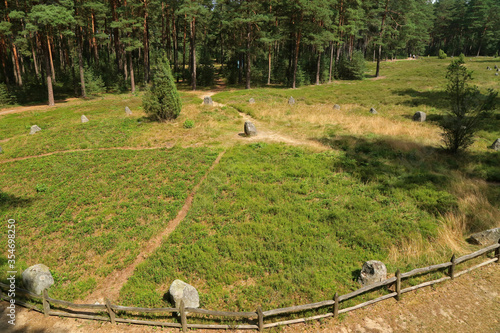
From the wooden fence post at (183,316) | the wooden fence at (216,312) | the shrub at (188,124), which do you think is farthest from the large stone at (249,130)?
the wooden fence post at (183,316)

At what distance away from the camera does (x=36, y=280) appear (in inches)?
368

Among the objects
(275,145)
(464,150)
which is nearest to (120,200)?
(275,145)

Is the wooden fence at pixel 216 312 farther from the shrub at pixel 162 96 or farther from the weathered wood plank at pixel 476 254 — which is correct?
the shrub at pixel 162 96

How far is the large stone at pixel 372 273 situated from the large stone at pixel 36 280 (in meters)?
11.1

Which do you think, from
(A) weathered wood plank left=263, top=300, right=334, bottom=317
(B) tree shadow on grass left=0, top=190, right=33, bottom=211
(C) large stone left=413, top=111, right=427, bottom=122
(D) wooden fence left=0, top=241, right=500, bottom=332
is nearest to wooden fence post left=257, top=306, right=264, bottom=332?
(D) wooden fence left=0, top=241, right=500, bottom=332

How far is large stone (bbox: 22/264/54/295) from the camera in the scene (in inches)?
368

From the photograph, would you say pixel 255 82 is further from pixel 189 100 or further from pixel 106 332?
pixel 106 332

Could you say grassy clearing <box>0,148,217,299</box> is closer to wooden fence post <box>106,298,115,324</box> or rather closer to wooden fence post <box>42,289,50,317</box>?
wooden fence post <box>42,289,50,317</box>

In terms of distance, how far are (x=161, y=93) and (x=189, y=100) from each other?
11.2 meters

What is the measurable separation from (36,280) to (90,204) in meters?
4.71

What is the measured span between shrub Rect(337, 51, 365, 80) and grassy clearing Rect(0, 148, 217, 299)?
44233 mm

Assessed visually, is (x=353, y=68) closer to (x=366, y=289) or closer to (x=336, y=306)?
(x=366, y=289)

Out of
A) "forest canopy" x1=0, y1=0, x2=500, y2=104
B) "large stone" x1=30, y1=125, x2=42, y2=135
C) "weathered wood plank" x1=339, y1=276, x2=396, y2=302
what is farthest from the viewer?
"forest canopy" x1=0, y1=0, x2=500, y2=104

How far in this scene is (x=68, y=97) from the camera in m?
40.5
